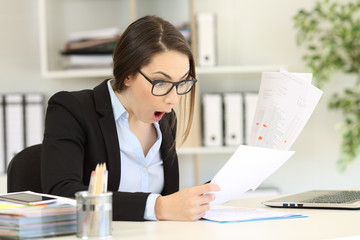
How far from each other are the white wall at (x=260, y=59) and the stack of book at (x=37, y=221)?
7.49 ft

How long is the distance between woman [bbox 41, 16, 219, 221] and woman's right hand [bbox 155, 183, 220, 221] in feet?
0.51

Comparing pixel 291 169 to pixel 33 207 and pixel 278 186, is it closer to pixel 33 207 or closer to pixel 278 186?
pixel 278 186

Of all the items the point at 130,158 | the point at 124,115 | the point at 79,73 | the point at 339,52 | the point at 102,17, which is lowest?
the point at 130,158

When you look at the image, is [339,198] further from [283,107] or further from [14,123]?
[14,123]

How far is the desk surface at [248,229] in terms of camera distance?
3.81ft

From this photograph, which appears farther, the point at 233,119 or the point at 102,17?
the point at 102,17

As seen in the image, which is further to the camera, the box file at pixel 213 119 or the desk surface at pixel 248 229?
the box file at pixel 213 119

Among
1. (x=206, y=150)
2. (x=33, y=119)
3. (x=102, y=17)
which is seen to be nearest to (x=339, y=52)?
(x=206, y=150)

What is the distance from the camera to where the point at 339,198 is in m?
1.67

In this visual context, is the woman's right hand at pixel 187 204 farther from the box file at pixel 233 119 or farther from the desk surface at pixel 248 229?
the box file at pixel 233 119

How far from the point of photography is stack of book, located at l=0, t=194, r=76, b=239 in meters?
1.13

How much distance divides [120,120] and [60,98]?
196mm

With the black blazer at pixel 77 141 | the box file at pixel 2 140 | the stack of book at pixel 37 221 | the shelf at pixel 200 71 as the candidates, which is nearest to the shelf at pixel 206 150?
the shelf at pixel 200 71

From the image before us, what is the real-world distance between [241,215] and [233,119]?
→ 185 centimetres
